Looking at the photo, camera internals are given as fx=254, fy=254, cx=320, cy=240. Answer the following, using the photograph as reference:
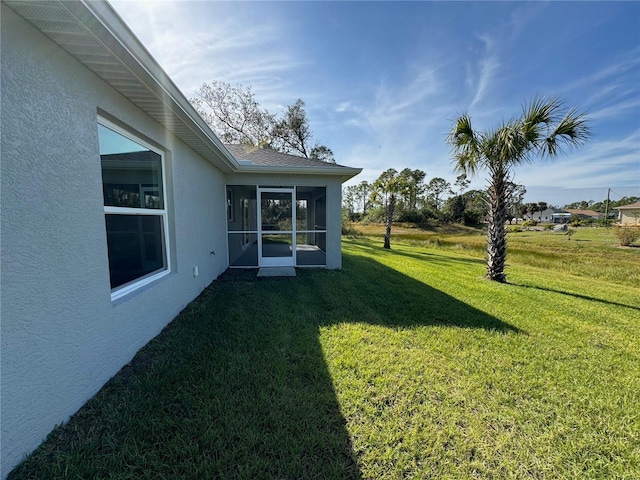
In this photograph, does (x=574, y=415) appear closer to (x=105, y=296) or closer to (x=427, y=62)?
(x=105, y=296)

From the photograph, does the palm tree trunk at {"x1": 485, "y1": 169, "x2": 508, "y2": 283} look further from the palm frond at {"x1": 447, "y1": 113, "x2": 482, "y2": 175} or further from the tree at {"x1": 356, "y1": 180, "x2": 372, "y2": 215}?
the tree at {"x1": 356, "y1": 180, "x2": 372, "y2": 215}

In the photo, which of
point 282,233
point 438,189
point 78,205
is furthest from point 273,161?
point 438,189

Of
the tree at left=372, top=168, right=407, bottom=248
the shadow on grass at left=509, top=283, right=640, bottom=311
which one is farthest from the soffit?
the tree at left=372, top=168, right=407, bottom=248

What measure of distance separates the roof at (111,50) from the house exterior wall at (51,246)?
91 millimetres

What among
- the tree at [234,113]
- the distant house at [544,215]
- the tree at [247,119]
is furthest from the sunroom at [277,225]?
the distant house at [544,215]

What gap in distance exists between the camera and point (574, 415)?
7.50ft

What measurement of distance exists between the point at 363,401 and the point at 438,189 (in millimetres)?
59964

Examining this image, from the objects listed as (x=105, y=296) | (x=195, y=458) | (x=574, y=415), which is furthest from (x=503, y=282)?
(x=105, y=296)

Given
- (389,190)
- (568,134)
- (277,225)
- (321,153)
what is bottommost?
(277,225)

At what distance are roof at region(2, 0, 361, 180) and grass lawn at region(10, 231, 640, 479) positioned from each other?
114 inches

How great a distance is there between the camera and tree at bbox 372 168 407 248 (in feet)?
49.7

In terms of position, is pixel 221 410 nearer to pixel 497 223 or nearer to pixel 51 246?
pixel 51 246

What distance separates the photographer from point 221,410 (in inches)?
85.7

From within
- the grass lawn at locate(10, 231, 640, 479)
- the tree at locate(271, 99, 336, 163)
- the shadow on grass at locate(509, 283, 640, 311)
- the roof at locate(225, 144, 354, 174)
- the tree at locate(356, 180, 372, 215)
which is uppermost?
the tree at locate(271, 99, 336, 163)
